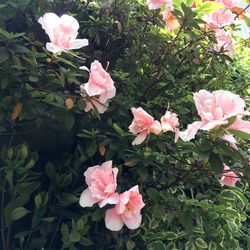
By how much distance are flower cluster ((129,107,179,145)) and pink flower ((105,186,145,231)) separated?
5.5 inches

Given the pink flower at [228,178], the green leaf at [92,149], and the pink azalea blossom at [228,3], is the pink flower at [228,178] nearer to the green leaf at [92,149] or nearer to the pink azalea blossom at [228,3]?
the green leaf at [92,149]

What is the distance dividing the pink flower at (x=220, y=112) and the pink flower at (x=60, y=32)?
355 mm

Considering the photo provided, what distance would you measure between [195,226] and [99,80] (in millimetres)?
573

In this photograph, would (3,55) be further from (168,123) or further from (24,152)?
(168,123)

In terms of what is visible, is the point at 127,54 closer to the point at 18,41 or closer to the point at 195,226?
the point at 18,41

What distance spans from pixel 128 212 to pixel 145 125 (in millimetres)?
224

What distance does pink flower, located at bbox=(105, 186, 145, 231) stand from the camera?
106 cm

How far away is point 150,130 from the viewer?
1136mm

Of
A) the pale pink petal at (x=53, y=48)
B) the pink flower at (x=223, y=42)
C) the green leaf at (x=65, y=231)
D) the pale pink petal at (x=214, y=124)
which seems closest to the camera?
the pale pink petal at (x=214, y=124)

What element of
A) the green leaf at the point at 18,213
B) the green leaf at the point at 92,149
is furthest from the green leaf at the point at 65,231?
the green leaf at the point at 92,149

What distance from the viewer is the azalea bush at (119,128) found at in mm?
1088

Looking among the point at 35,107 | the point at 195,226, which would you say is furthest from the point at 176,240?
the point at 35,107

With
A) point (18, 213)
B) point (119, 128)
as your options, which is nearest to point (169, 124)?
point (119, 128)

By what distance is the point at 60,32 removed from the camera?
1104 mm
